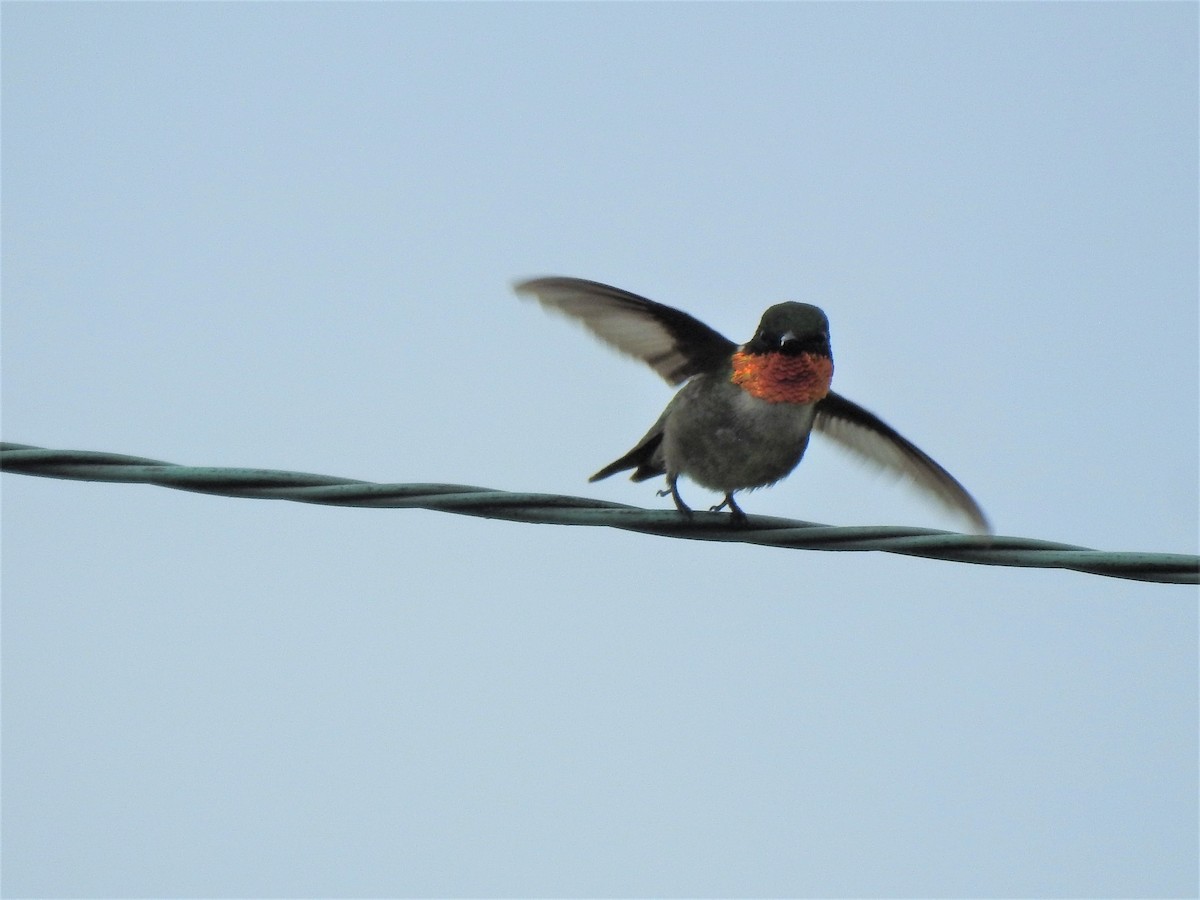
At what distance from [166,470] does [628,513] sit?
4.84 feet

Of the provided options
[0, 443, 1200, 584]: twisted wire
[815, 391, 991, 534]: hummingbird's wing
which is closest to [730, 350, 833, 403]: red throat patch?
[815, 391, 991, 534]: hummingbird's wing

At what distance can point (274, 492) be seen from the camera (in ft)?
14.5

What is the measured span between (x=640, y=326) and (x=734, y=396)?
2.61 ft

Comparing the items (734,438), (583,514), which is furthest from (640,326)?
(583,514)

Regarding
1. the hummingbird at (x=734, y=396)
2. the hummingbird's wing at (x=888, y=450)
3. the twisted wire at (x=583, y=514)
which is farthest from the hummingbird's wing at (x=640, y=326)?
the twisted wire at (x=583, y=514)

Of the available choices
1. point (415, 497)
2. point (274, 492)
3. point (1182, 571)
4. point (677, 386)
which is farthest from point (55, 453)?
point (677, 386)

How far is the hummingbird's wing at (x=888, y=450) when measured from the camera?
7.38m

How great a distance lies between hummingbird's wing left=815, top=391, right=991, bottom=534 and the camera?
7375 mm

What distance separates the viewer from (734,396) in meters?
7.03

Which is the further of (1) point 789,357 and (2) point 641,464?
(2) point 641,464

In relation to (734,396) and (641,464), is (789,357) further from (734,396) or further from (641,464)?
(641,464)

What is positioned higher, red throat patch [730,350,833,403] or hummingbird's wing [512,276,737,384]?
hummingbird's wing [512,276,737,384]

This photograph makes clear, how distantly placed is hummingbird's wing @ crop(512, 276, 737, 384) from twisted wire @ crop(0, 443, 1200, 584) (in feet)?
7.39

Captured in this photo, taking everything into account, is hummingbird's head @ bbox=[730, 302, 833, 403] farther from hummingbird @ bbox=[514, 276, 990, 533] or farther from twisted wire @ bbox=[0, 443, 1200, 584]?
twisted wire @ bbox=[0, 443, 1200, 584]
